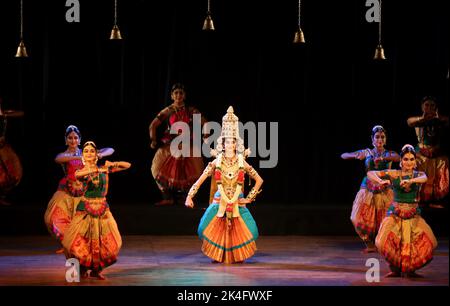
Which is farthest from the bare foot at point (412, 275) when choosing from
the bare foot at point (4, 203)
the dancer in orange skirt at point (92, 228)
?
the bare foot at point (4, 203)

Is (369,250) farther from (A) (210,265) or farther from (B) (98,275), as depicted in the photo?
(B) (98,275)

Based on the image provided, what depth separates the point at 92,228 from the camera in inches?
370

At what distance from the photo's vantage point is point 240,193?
1041 centimetres

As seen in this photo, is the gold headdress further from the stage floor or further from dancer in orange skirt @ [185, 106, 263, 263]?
the stage floor

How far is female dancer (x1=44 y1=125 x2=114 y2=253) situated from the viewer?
35.5ft

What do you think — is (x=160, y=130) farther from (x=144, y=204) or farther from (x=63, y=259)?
(x=63, y=259)

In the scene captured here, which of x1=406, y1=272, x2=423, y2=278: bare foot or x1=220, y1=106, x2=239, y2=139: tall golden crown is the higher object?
x1=220, y1=106, x2=239, y2=139: tall golden crown

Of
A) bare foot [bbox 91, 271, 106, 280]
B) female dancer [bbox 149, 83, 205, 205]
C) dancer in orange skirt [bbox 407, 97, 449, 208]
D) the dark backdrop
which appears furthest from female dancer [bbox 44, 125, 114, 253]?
dancer in orange skirt [bbox 407, 97, 449, 208]

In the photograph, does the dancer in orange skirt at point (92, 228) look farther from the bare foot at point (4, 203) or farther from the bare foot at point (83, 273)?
the bare foot at point (4, 203)

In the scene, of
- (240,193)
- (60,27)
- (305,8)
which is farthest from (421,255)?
(60,27)

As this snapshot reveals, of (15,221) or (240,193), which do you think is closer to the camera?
(240,193)

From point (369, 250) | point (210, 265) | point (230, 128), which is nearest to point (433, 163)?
point (369, 250)

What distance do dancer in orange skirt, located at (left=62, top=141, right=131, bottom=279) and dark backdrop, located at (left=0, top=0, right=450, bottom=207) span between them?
133 inches

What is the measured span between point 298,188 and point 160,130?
1.69 metres
